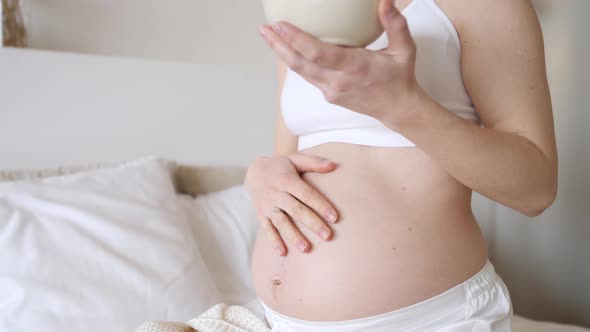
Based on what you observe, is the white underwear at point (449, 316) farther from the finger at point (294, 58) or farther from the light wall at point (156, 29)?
the light wall at point (156, 29)

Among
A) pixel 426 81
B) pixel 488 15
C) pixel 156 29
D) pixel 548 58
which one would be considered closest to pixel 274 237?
pixel 426 81

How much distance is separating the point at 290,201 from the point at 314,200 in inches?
1.5

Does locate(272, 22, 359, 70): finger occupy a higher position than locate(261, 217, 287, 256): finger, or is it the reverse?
locate(272, 22, 359, 70): finger

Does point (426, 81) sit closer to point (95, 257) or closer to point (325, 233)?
point (325, 233)

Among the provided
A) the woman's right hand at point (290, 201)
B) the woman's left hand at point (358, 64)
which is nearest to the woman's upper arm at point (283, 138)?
the woman's right hand at point (290, 201)

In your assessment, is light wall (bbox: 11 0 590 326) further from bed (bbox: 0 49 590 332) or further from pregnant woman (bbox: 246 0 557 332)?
pregnant woman (bbox: 246 0 557 332)

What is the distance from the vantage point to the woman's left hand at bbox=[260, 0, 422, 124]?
43 cm

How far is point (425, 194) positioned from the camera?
2.17 feet

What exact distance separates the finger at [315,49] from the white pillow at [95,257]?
723 mm

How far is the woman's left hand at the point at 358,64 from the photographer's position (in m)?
0.43

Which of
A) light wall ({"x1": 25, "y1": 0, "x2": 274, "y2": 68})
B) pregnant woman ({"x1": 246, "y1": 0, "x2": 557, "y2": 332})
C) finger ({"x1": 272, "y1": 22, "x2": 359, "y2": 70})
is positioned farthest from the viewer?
light wall ({"x1": 25, "y1": 0, "x2": 274, "y2": 68})

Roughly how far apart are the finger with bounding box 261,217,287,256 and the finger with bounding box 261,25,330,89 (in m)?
0.31

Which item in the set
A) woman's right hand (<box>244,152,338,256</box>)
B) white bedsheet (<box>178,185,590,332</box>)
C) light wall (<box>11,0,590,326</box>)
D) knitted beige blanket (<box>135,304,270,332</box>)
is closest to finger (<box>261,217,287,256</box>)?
woman's right hand (<box>244,152,338,256</box>)

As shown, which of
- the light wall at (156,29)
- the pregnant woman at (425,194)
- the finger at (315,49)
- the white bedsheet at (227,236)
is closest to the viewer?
the finger at (315,49)
